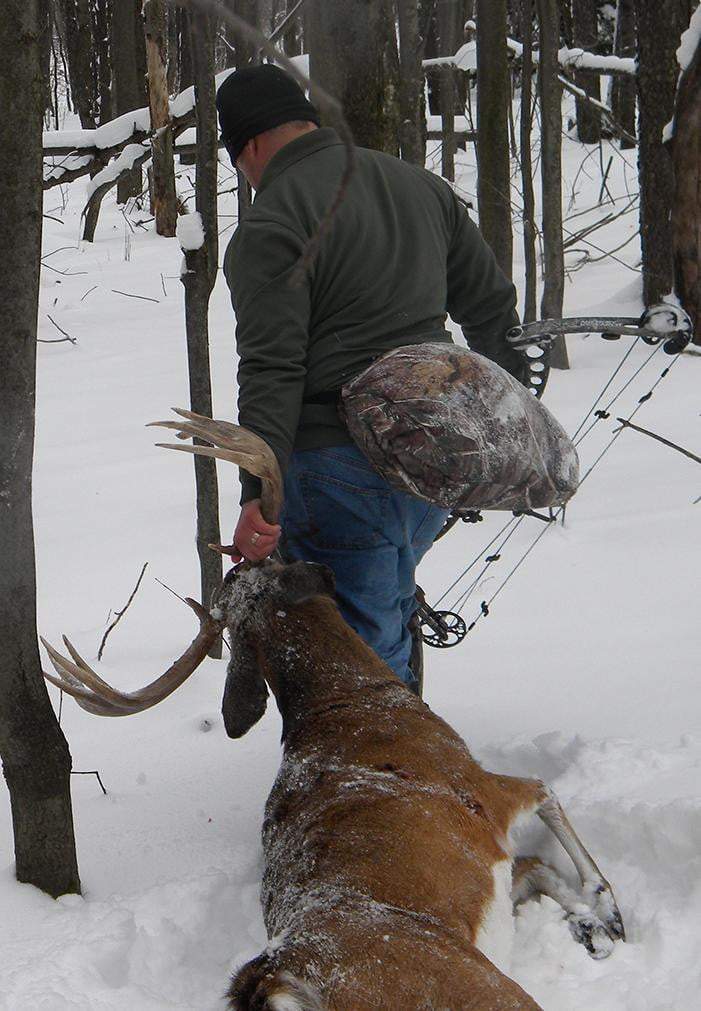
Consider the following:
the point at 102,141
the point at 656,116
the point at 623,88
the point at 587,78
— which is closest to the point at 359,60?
the point at 656,116

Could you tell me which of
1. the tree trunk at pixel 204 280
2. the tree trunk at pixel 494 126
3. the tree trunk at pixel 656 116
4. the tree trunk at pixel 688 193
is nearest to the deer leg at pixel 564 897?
the tree trunk at pixel 204 280

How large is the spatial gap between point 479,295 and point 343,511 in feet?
3.26

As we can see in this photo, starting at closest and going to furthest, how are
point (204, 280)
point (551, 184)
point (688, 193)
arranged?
1. point (688, 193)
2. point (204, 280)
3. point (551, 184)

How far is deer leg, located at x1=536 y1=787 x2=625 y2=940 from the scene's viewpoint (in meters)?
3.00

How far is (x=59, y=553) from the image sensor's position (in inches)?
251

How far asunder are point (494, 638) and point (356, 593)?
5.18ft

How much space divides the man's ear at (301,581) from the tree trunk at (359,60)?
82.6 inches

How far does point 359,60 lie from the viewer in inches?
175

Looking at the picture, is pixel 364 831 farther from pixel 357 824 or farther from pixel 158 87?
pixel 158 87

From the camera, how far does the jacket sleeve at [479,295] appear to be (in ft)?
12.1

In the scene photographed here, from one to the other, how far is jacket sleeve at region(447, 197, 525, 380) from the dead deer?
3.68 ft

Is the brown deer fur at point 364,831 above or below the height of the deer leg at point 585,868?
above

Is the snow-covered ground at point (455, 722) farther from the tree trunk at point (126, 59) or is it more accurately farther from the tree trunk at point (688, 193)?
the tree trunk at point (126, 59)

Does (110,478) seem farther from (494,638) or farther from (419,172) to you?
(419,172)
